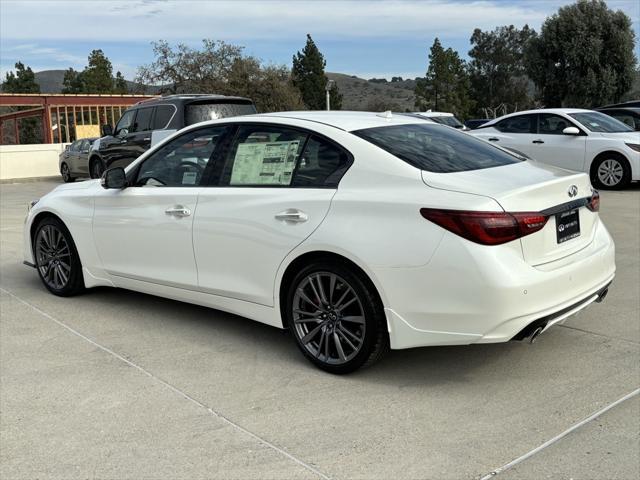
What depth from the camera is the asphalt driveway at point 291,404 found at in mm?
3162

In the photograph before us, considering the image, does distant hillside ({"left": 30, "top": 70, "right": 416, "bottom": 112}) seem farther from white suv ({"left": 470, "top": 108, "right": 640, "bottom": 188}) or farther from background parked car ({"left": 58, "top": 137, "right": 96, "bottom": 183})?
white suv ({"left": 470, "top": 108, "right": 640, "bottom": 188})

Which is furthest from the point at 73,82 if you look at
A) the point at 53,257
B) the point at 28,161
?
the point at 53,257

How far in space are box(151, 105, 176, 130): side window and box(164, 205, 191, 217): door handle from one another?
27.5 ft

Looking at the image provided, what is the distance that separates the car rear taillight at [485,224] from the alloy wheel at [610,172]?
995cm

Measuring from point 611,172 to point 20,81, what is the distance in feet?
241

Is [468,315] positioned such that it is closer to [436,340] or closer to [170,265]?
[436,340]

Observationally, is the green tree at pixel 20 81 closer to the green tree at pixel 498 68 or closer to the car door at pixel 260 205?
the green tree at pixel 498 68

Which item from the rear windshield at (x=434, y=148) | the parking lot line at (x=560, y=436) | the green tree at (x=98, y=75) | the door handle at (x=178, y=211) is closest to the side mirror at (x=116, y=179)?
the door handle at (x=178, y=211)

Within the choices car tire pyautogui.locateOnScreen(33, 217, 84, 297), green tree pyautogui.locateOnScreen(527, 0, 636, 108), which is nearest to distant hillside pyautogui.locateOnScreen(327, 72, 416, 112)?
green tree pyautogui.locateOnScreen(527, 0, 636, 108)

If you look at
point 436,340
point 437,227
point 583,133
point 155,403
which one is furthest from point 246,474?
point 583,133

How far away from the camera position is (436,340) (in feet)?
12.4

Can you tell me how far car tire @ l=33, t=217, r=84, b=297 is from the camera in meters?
5.91

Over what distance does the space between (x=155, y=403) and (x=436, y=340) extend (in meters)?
1.60

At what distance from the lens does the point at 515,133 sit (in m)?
13.7
